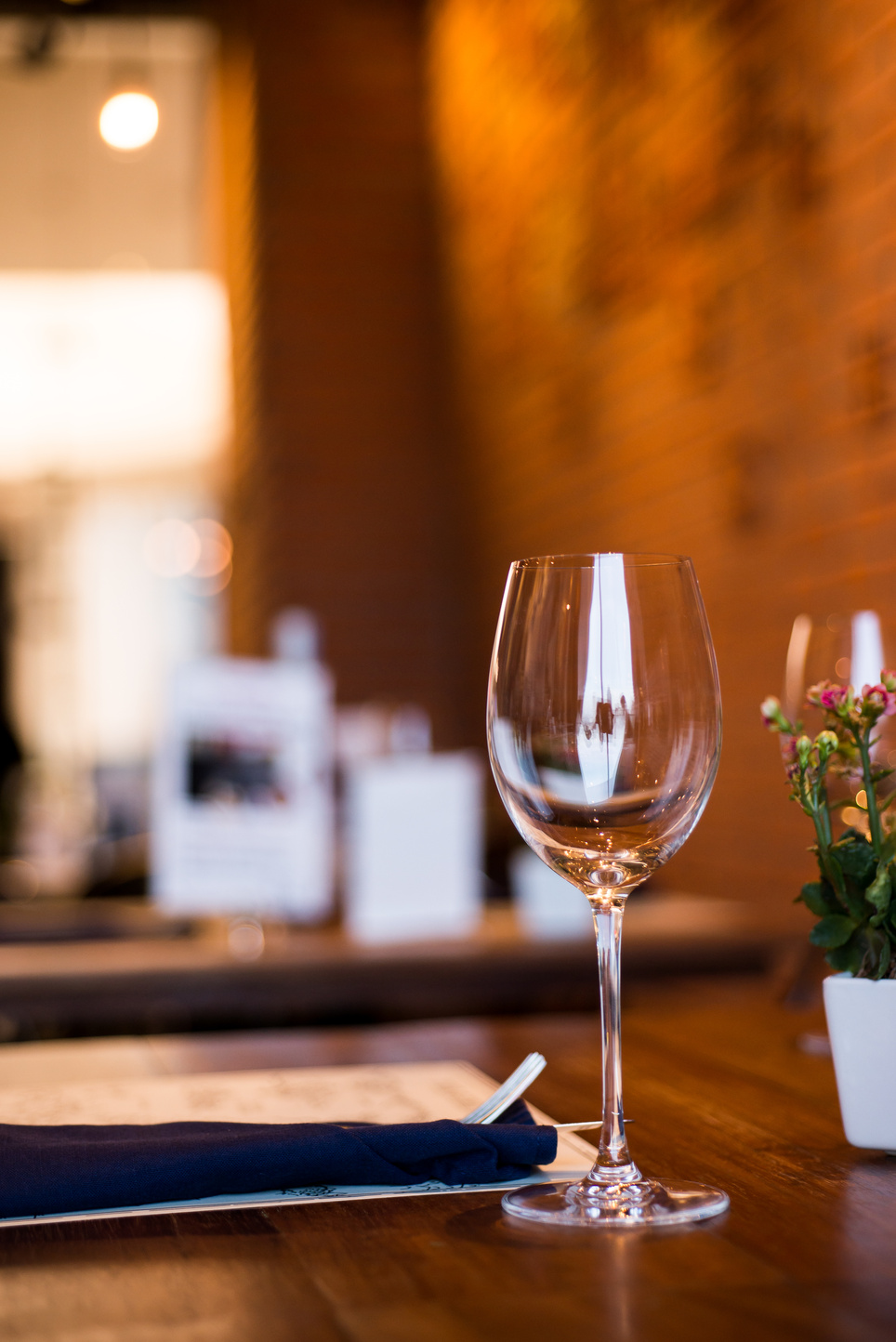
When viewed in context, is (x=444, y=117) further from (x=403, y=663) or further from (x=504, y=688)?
(x=504, y=688)

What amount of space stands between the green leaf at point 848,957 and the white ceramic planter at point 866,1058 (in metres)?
0.01

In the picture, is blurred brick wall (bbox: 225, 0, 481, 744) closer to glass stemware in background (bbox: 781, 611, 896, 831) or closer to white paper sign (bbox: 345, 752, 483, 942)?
white paper sign (bbox: 345, 752, 483, 942)

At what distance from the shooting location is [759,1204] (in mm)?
600

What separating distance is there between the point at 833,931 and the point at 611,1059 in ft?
0.56

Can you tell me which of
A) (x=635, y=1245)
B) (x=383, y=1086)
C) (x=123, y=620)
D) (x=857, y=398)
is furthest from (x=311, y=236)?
(x=123, y=620)

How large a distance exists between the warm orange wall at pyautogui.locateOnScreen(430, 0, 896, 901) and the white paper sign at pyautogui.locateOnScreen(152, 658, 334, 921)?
2.51ft

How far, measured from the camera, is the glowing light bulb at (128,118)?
421 centimetres

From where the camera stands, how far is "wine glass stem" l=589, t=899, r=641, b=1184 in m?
0.59

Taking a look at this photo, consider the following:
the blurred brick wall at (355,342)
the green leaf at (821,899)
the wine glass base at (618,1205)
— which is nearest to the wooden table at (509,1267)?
the wine glass base at (618,1205)

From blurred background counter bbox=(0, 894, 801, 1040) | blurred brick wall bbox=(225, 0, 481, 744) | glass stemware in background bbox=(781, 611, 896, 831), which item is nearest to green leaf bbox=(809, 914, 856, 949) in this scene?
glass stemware in background bbox=(781, 611, 896, 831)

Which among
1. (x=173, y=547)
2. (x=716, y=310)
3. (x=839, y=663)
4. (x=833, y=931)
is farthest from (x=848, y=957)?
(x=173, y=547)

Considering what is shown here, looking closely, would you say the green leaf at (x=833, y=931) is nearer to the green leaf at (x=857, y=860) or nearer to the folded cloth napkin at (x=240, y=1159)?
the green leaf at (x=857, y=860)

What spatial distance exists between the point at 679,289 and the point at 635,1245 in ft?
7.65

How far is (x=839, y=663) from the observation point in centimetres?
107
